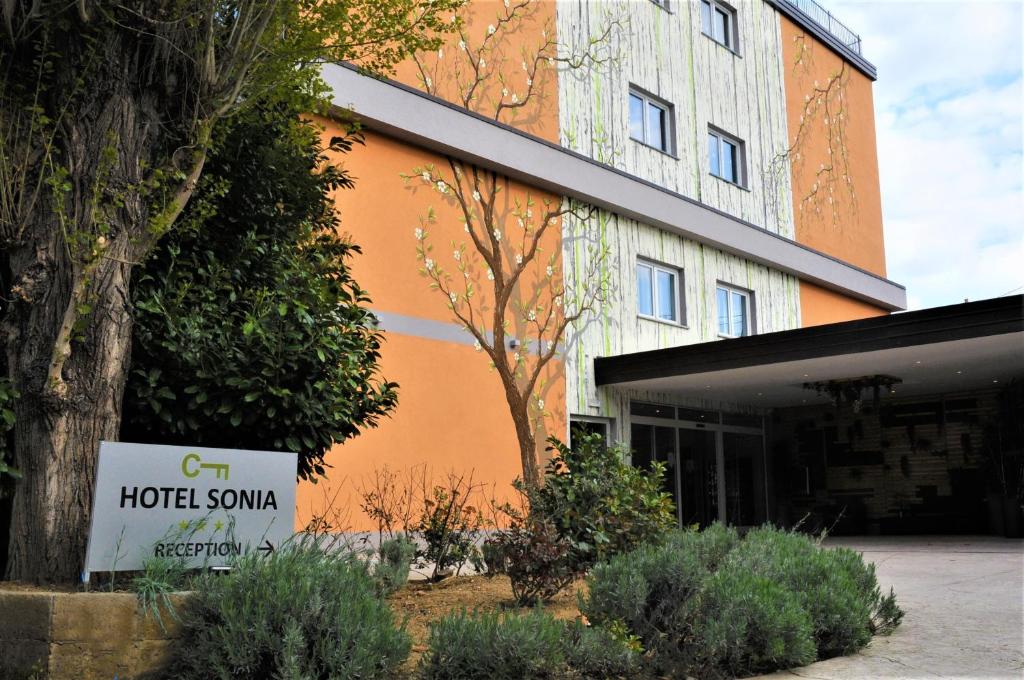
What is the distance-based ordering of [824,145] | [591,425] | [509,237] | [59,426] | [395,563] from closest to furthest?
[59,426]
[395,563]
[509,237]
[591,425]
[824,145]

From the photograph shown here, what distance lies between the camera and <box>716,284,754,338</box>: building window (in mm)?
18062

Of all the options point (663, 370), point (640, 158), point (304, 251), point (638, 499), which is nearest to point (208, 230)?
point (304, 251)

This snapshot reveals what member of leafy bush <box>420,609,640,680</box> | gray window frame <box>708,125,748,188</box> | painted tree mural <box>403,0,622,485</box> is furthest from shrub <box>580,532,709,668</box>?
gray window frame <box>708,125,748,188</box>

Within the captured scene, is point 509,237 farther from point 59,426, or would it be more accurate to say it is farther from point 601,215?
Answer: point 59,426

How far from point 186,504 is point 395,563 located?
306 cm

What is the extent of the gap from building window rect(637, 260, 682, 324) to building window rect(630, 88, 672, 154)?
2.33m

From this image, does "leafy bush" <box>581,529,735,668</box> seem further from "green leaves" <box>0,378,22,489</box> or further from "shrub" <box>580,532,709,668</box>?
"green leaves" <box>0,378,22,489</box>

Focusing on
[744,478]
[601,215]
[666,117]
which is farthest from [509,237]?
[744,478]

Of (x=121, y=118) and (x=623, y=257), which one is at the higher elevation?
(x=623, y=257)

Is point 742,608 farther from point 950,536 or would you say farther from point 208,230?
point 950,536

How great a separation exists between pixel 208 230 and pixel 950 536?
16.0 m

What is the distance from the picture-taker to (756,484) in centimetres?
1966

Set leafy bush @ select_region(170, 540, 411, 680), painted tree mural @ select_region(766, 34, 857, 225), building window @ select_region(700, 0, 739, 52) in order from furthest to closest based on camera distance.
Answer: painted tree mural @ select_region(766, 34, 857, 225) < building window @ select_region(700, 0, 739, 52) < leafy bush @ select_region(170, 540, 411, 680)

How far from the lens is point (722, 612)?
17.2ft
